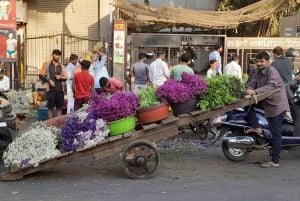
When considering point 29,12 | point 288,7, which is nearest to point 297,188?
point 288,7

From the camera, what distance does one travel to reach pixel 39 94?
13672 millimetres

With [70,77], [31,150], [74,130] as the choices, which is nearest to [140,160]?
[74,130]

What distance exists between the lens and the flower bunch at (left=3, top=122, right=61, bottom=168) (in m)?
6.20

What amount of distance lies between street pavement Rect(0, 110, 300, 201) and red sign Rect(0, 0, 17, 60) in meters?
5.27

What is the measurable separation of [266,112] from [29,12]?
39.7 ft

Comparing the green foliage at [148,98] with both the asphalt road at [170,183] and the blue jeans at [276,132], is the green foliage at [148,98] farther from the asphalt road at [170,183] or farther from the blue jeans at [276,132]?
the blue jeans at [276,132]

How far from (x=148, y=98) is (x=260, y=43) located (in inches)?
362

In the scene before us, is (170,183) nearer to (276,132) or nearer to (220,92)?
(220,92)

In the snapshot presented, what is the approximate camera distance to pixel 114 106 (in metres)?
6.35

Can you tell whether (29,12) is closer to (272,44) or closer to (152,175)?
(272,44)

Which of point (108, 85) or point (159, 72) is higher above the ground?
point (159, 72)

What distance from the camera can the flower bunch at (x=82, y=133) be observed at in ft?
20.6

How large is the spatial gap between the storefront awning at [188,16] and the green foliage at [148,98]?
8.30 meters

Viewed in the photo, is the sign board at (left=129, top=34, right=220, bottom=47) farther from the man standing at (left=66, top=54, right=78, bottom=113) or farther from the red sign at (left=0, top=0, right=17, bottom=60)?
the red sign at (left=0, top=0, right=17, bottom=60)
